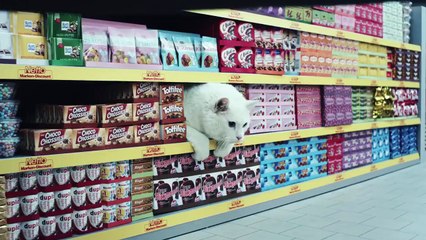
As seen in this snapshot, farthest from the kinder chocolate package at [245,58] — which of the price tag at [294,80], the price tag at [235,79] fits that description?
the price tag at [294,80]

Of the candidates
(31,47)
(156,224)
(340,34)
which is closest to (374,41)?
(340,34)

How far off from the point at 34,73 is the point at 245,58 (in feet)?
5.34

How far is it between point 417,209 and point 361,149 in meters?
1.35

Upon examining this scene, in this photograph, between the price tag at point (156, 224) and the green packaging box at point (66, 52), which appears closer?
the green packaging box at point (66, 52)

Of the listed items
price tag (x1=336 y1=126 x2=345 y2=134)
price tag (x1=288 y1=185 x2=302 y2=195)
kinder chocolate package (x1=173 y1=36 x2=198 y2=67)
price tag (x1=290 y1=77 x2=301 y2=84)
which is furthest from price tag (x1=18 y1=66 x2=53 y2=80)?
price tag (x1=336 y1=126 x2=345 y2=134)

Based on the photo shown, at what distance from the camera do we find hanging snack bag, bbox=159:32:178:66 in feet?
8.73

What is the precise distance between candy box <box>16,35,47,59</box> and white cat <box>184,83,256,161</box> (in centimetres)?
104

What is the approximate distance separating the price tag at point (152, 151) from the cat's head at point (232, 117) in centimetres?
44

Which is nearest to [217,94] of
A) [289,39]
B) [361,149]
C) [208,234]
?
[208,234]

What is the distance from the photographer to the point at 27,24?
2.04 metres

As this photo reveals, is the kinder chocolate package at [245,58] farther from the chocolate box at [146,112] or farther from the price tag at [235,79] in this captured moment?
the chocolate box at [146,112]

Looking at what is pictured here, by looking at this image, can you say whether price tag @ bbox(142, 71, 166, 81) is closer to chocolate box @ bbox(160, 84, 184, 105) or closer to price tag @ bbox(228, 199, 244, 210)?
chocolate box @ bbox(160, 84, 184, 105)

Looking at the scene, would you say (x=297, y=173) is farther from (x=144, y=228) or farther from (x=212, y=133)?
(x=144, y=228)

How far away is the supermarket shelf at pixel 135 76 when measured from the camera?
1.97 metres
